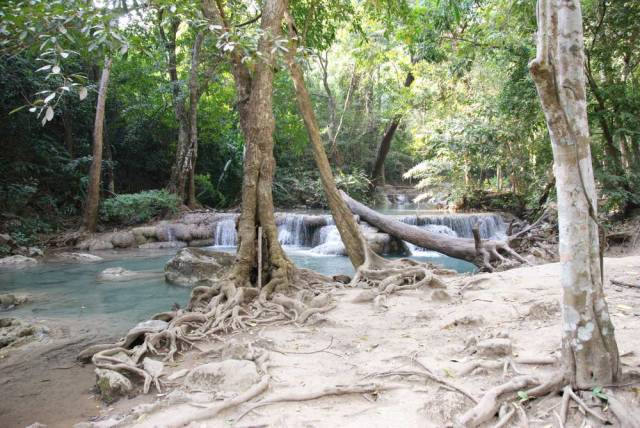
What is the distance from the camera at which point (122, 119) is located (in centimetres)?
1769

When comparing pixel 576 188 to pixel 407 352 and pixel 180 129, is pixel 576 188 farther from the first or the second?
pixel 180 129

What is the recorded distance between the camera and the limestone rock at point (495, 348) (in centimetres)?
358

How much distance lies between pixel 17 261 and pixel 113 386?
943 cm

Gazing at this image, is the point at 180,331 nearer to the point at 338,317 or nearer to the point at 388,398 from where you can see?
the point at 338,317

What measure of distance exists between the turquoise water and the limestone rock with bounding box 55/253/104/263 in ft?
0.91

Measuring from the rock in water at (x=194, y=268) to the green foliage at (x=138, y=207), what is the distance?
263 inches

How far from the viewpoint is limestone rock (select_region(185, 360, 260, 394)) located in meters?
3.56

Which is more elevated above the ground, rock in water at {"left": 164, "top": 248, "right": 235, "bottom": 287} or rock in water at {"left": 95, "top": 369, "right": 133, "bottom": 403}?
rock in water at {"left": 164, "top": 248, "right": 235, "bottom": 287}

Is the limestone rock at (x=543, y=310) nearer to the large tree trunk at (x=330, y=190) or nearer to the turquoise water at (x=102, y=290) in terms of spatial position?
the large tree trunk at (x=330, y=190)

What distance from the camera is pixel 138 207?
15.3 m

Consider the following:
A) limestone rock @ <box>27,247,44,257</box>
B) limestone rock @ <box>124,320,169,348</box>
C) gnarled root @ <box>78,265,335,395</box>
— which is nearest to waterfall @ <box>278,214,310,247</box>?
limestone rock @ <box>27,247,44,257</box>

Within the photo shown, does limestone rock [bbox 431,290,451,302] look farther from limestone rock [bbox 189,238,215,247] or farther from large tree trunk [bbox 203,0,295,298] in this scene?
limestone rock [bbox 189,238,215,247]

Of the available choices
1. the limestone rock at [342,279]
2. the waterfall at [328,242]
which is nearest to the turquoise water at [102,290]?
the waterfall at [328,242]

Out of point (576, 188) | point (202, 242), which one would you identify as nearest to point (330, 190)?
point (576, 188)
